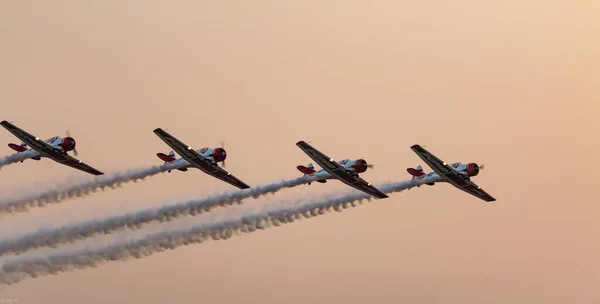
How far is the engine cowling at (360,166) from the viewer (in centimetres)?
13650

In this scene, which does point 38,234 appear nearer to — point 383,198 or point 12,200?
point 12,200

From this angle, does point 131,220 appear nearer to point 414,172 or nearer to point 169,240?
point 169,240

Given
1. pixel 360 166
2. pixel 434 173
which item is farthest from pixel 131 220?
pixel 434 173

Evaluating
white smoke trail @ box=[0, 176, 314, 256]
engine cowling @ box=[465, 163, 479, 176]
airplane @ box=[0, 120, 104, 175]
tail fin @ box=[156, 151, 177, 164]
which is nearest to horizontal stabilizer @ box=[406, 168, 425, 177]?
engine cowling @ box=[465, 163, 479, 176]

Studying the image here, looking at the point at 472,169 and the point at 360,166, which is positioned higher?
the point at 472,169

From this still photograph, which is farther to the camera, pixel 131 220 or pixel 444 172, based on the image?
pixel 444 172

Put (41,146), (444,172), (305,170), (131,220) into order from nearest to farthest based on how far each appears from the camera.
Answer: (41,146) → (131,220) → (305,170) → (444,172)

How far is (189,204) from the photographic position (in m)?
140

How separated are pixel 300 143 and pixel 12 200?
2183 cm

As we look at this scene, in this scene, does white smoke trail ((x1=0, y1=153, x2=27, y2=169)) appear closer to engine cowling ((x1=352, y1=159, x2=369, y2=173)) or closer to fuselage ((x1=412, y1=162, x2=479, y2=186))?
engine cowling ((x1=352, y1=159, x2=369, y2=173))

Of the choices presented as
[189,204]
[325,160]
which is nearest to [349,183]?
[325,160]

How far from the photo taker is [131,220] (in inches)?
5443

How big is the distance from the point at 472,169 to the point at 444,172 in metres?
2.26

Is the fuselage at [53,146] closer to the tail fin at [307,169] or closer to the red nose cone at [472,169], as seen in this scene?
the tail fin at [307,169]
